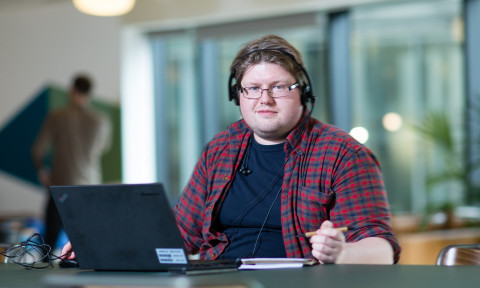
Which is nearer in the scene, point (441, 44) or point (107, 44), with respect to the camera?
point (441, 44)

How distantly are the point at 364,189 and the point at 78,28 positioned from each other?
5261 mm

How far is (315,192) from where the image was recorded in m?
1.86

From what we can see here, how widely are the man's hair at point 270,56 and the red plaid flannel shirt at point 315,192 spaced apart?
18cm

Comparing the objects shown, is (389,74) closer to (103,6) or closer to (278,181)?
(103,6)

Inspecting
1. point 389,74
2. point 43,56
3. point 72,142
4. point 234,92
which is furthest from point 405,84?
point 234,92

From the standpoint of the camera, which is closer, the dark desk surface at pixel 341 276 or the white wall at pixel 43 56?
the dark desk surface at pixel 341 276

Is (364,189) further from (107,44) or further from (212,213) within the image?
(107,44)

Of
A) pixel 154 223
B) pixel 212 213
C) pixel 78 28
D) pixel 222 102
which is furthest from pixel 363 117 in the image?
pixel 154 223

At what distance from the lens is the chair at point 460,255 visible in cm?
180

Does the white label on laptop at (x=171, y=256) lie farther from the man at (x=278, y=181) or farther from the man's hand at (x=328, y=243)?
the man at (x=278, y=181)

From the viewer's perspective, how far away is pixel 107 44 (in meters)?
6.37

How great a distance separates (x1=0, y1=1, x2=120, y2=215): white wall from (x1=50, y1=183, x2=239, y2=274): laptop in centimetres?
492

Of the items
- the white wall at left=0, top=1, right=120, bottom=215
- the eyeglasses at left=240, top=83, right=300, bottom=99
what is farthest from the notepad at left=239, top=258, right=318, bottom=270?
the white wall at left=0, top=1, right=120, bottom=215

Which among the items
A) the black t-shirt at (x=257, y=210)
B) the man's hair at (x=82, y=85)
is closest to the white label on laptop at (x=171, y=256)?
the black t-shirt at (x=257, y=210)
